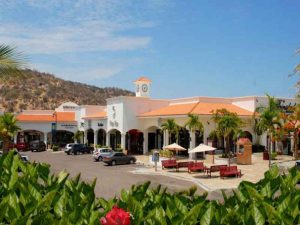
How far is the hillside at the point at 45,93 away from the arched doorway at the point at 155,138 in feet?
165

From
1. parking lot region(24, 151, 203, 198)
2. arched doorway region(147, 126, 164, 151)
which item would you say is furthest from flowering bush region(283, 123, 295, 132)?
parking lot region(24, 151, 203, 198)

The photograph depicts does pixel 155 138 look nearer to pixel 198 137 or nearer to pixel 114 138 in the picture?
pixel 114 138

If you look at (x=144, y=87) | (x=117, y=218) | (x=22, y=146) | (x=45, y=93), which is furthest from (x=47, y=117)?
(x=117, y=218)

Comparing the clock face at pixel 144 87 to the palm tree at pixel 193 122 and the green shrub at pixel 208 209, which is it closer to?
the palm tree at pixel 193 122

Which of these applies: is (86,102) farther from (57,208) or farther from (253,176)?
(57,208)

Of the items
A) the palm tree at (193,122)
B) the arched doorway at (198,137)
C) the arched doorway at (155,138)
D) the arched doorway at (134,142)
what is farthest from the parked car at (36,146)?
the palm tree at (193,122)

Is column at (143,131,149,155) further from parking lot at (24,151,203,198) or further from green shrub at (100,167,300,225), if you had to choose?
green shrub at (100,167,300,225)

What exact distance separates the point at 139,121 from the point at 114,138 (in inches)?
308

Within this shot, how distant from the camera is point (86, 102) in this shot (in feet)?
367

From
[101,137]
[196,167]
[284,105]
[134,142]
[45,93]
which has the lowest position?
[196,167]

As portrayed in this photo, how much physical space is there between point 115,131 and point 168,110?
11.3 meters

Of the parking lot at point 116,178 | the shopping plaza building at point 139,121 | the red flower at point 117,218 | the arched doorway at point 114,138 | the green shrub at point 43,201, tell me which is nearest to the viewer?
the red flower at point 117,218

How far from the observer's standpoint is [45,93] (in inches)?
4309

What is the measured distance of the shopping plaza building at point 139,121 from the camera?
44094 mm
